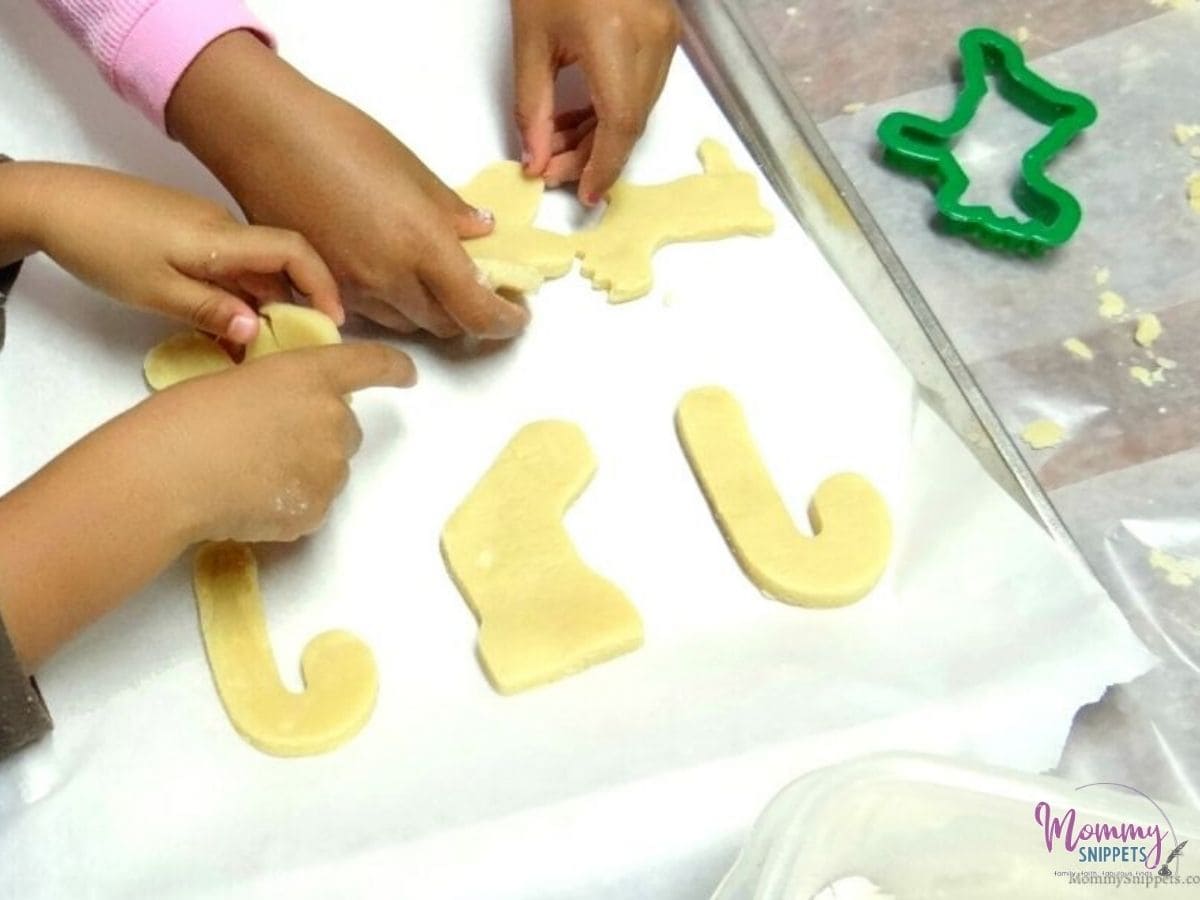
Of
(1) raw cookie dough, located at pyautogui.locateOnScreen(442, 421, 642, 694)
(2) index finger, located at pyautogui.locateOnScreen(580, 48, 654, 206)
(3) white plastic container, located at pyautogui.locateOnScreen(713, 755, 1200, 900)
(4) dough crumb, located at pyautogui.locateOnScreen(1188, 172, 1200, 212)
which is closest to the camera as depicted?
(3) white plastic container, located at pyautogui.locateOnScreen(713, 755, 1200, 900)

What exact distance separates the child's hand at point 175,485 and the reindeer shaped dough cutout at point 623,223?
12 centimetres

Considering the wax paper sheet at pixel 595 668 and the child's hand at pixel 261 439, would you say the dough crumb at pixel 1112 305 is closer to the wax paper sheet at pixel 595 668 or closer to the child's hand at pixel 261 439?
the wax paper sheet at pixel 595 668

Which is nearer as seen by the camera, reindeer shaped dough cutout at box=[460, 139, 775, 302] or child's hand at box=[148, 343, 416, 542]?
child's hand at box=[148, 343, 416, 542]

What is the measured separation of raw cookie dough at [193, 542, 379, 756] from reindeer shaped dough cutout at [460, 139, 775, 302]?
20cm

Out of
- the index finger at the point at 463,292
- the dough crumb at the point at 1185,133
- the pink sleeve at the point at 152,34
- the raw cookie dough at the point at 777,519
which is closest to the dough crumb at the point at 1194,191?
the dough crumb at the point at 1185,133

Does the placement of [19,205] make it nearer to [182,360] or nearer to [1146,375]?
[182,360]

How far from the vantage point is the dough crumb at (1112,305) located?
0.69 m

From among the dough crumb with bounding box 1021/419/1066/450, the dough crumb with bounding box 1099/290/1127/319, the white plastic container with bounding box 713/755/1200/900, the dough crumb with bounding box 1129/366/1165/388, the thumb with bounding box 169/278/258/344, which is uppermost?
the thumb with bounding box 169/278/258/344

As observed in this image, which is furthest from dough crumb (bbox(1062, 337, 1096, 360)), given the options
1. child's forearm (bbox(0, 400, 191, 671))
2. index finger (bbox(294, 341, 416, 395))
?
child's forearm (bbox(0, 400, 191, 671))

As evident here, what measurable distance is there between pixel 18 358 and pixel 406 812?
0.30 metres

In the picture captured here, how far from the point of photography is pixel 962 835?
44 cm

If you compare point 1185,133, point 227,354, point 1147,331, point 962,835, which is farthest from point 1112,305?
point 227,354

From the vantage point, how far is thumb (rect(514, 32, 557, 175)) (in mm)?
659

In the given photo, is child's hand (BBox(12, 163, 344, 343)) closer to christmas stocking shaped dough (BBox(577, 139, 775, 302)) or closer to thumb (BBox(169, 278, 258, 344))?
thumb (BBox(169, 278, 258, 344))
